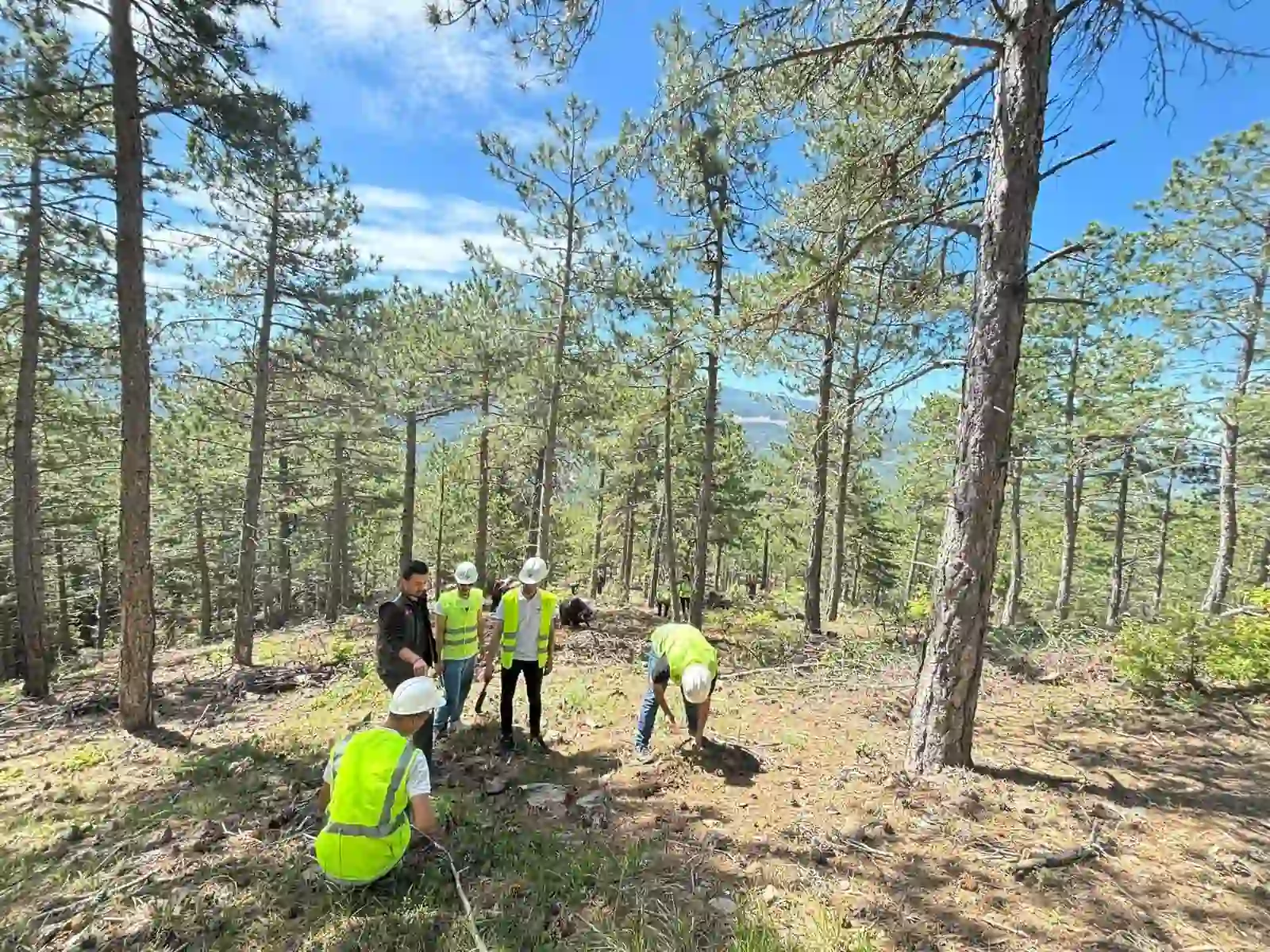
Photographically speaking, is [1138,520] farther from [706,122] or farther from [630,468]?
[706,122]

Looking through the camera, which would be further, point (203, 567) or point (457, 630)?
point (203, 567)

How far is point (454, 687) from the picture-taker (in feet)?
19.8

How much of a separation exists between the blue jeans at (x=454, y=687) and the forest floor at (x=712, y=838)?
297 mm

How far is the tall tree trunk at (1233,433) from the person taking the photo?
10.6 metres

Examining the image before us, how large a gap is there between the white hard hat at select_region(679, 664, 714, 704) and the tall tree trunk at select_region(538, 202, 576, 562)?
26.7 ft

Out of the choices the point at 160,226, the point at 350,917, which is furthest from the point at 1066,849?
the point at 160,226

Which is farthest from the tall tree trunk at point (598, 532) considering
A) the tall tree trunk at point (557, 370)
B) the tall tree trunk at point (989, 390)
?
the tall tree trunk at point (989, 390)

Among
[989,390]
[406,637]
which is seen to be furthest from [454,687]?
[989,390]

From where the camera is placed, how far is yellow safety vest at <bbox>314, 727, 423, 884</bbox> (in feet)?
10.6

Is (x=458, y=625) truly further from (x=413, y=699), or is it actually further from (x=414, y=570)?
(x=413, y=699)

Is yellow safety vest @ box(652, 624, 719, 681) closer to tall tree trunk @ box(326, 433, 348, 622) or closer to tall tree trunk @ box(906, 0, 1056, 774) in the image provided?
tall tree trunk @ box(906, 0, 1056, 774)

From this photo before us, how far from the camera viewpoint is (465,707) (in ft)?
24.5

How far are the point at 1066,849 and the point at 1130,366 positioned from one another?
14.5 meters

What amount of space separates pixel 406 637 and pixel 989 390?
4.88 metres
